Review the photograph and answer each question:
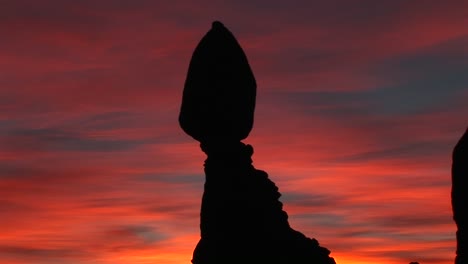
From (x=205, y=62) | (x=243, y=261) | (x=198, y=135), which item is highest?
(x=205, y=62)

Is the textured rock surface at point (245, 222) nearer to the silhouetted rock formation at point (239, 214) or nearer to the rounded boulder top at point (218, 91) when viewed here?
the silhouetted rock formation at point (239, 214)

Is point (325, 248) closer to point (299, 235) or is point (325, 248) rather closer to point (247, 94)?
point (299, 235)

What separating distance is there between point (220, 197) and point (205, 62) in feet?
24.7

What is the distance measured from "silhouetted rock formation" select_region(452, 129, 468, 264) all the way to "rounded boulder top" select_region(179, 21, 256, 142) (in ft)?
37.2

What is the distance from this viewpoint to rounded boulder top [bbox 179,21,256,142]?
55.9 metres

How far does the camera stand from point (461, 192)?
167ft

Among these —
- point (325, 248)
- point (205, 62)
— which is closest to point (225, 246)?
point (325, 248)

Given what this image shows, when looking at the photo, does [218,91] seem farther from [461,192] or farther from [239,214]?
[461,192]

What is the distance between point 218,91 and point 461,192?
1400 centimetres

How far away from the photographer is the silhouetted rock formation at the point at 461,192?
50.5 meters

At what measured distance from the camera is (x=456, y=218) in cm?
5138

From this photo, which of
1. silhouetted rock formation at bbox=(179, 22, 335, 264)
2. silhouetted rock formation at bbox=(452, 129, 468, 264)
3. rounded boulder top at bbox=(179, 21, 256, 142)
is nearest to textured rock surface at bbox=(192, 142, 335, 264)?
silhouetted rock formation at bbox=(179, 22, 335, 264)

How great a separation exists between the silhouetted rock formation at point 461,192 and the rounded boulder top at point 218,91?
11.3 m

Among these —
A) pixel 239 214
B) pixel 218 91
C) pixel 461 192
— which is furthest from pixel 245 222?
pixel 461 192
